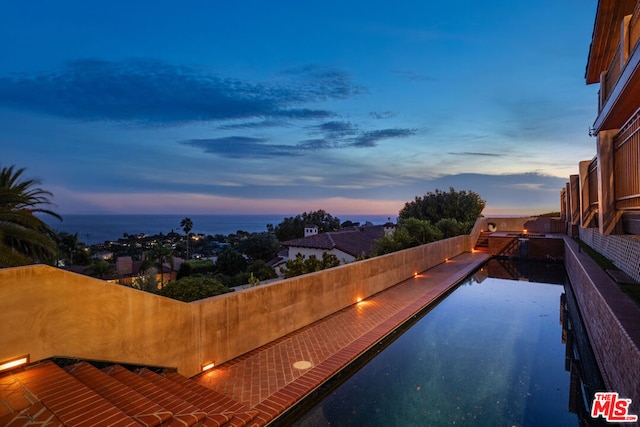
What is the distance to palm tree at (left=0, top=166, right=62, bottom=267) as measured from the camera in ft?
19.0

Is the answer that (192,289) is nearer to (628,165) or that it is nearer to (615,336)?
(615,336)

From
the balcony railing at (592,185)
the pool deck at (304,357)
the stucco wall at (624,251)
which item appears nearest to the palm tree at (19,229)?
the pool deck at (304,357)

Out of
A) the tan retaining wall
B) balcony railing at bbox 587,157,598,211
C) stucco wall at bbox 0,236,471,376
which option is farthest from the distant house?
stucco wall at bbox 0,236,471,376

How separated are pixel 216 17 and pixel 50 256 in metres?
11.6

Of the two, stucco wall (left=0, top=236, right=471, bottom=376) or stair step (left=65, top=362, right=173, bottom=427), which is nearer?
stair step (left=65, top=362, right=173, bottom=427)

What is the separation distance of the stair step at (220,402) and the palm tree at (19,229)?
12.4 feet

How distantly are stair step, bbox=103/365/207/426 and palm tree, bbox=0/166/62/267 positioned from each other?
3244 mm

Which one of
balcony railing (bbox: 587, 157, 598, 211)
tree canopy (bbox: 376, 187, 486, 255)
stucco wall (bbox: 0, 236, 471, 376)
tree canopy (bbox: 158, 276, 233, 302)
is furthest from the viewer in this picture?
tree canopy (bbox: 376, 187, 486, 255)

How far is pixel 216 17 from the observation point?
14.2 meters

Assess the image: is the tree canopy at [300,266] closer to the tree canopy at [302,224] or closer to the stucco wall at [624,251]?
the stucco wall at [624,251]

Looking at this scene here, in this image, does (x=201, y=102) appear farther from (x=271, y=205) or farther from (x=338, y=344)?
(x=271, y=205)

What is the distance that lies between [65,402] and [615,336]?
6.28 m

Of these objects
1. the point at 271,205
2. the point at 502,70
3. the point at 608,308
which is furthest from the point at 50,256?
the point at 271,205

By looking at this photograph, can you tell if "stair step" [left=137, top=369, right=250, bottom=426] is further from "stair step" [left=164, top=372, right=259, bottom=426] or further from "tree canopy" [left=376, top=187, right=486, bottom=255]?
"tree canopy" [left=376, top=187, right=486, bottom=255]
